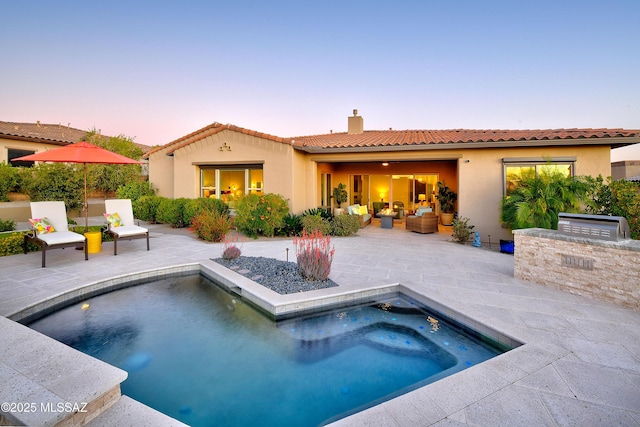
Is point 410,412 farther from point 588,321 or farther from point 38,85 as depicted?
point 38,85

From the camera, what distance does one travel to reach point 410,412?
2332mm

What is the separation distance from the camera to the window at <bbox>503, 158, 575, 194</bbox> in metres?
9.99

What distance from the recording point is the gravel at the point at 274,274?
5397mm

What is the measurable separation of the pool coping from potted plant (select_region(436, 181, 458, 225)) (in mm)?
10146

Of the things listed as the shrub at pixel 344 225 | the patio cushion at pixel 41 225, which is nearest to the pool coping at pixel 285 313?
the patio cushion at pixel 41 225

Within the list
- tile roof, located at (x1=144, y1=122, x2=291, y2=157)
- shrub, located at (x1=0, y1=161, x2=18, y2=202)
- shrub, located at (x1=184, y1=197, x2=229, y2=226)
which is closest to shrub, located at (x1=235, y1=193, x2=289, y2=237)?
shrub, located at (x1=184, y1=197, x2=229, y2=226)

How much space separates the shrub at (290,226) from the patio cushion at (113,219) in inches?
195

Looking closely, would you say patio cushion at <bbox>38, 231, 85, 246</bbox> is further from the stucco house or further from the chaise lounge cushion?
the chaise lounge cushion

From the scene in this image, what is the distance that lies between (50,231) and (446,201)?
14.6 meters

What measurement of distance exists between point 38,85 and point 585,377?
20173mm

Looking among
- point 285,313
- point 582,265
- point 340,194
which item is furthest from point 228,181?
point 582,265

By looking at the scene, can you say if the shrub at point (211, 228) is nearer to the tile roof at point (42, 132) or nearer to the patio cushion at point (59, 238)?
the patio cushion at point (59, 238)

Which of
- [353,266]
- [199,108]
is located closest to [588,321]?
[353,266]

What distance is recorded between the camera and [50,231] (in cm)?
729
